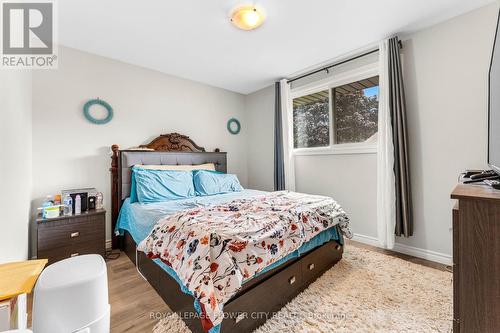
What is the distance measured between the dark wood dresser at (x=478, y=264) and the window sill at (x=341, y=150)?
6.43 feet

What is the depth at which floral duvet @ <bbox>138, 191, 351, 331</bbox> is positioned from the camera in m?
1.14

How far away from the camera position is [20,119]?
5.59 ft

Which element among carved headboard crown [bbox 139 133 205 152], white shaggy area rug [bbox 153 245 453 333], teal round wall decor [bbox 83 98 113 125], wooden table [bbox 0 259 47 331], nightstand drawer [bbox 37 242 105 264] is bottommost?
white shaggy area rug [bbox 153 245 453 333]

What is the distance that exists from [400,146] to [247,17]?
207 cm

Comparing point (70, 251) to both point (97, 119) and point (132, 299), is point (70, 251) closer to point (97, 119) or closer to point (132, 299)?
point (132, 299)

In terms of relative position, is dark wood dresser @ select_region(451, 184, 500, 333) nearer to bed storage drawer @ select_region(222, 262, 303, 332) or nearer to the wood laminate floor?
bed storage drawer @ select_region(222, 262, 303, 332)

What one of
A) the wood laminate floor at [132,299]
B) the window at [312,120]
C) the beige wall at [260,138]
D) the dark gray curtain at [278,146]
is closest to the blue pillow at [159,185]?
the wood laminate floor at [132,299]

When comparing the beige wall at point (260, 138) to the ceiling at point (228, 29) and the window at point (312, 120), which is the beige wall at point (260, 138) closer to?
the window at point (312, 120)

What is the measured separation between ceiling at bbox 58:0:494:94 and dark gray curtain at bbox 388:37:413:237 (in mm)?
356

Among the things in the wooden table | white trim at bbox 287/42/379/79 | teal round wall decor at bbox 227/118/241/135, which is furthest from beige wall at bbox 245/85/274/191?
the wooden table

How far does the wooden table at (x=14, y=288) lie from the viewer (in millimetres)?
712

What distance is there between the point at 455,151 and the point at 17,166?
389 cm

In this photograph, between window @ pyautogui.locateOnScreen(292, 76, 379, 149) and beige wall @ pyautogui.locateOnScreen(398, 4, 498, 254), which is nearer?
beige wall @ pyautogui.locateOnScreen(398, 4, 498, 254)

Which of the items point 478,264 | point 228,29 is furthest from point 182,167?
point 478,264
